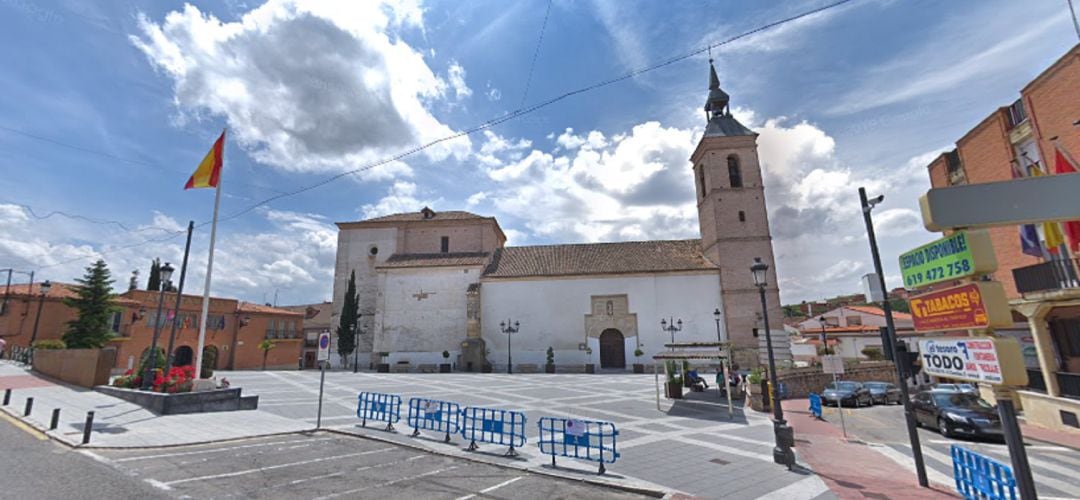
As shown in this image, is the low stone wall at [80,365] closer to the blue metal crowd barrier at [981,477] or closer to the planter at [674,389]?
the planter at [674,389]

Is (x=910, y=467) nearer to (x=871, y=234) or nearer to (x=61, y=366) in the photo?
(x=871, y=234)

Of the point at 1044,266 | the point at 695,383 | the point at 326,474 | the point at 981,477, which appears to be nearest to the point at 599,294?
the point at 695,383

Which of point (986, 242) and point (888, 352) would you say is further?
point (888, 352)

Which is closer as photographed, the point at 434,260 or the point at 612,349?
the point at 612,349

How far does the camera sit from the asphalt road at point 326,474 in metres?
7.04

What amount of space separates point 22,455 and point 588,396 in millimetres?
16819

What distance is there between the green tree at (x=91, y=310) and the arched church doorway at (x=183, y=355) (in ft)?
38.4

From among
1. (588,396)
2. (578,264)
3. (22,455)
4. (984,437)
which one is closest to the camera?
(22,455)

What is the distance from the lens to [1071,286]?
12547 millimetres

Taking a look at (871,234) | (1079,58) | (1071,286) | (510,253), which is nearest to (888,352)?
(871,234)

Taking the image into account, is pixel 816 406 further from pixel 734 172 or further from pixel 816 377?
pixel 734 172

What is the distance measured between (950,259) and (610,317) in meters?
33.3

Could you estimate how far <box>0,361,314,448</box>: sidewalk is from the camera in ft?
34.4

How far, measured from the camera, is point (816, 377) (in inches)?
877
